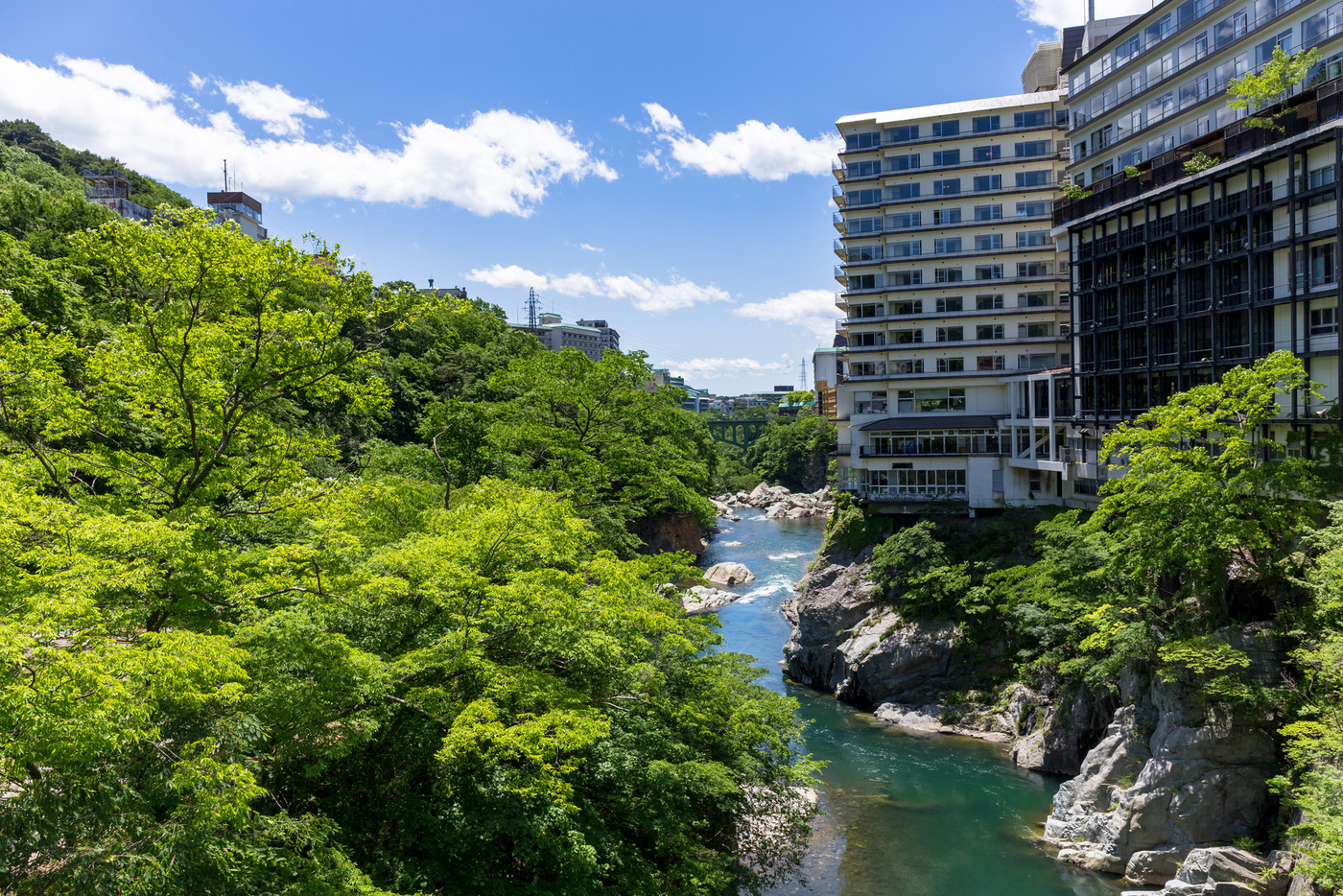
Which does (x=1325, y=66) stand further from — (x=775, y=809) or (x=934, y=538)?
(x=775, y=809)

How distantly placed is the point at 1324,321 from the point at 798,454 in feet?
268

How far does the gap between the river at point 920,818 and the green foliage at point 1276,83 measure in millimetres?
24586

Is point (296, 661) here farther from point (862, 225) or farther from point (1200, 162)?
point (862, 225)

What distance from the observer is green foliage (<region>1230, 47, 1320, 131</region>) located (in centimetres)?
2659

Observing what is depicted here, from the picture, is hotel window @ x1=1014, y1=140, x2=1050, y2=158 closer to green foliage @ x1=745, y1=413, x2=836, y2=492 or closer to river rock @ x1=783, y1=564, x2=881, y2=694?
river rock @ x1=783, y1=564, x2=881, y2=694

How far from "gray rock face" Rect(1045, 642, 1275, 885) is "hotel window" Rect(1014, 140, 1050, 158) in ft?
111

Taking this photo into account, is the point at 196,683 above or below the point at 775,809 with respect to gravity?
above

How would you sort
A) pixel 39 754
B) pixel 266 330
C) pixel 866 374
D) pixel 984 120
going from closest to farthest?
pixel 39 754 → pixel 266 330 → pixel 984 120 → pixel 866 374

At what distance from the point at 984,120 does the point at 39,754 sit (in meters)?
51.3

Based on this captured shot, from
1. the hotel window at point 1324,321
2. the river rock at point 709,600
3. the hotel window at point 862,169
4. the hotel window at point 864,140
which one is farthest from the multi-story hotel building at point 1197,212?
the river rock at point 709,600

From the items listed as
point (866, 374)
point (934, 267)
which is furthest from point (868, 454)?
point (934, 267)

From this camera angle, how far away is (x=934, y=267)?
48031mm

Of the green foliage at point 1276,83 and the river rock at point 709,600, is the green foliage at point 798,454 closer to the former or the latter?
the river rock at point 709,600

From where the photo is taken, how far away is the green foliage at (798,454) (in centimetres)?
10031
